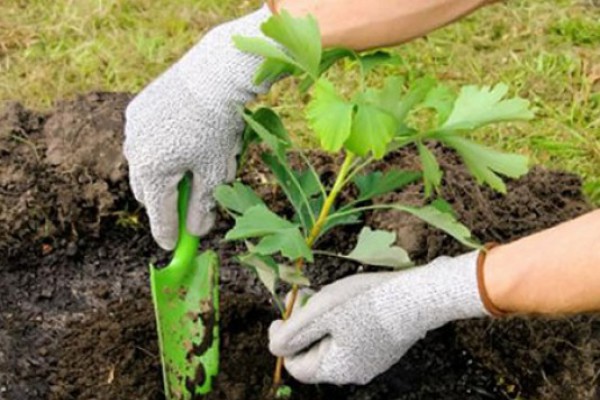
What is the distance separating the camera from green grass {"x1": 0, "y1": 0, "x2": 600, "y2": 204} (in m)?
3.71

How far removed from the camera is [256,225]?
2.12 m

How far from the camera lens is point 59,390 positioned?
2.68 metres

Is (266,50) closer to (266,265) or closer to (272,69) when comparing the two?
(272,69)

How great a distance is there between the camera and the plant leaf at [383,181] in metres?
2.31

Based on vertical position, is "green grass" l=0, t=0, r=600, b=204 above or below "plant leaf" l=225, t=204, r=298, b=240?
below

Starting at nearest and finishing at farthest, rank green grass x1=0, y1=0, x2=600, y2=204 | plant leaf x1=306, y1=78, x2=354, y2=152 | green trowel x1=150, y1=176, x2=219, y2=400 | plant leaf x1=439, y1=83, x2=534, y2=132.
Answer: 1. plant leaf x1=306, y1=78, x2=354, y2=152
2. plant leaf x1=439, y1=83, x2=534, y2=132
3. green trowel x1=150, y1=176, x2=219, y2=400
4. green grass x1=0, y1=0, x2=600, y2=204

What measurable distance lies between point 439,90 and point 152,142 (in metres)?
0.58

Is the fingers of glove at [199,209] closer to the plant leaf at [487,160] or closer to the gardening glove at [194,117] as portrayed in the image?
the gardening glove at [194,117]

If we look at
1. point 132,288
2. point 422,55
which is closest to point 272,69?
point 132,288

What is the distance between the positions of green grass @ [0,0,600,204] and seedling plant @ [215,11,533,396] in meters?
1.30

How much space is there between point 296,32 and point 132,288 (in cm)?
123

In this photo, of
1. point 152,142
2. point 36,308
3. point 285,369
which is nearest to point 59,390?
point 36,308

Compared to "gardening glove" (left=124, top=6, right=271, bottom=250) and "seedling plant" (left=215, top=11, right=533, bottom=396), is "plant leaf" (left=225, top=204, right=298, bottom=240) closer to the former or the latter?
"seedling plant" (left=215, top=11, right=533, bottom=396)

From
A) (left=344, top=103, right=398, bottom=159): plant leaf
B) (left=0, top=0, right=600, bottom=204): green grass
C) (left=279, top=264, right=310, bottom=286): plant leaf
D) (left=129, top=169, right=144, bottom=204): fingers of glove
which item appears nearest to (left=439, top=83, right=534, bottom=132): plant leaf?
(left=344, top=103, right=398, bottom=159): plant leaf
